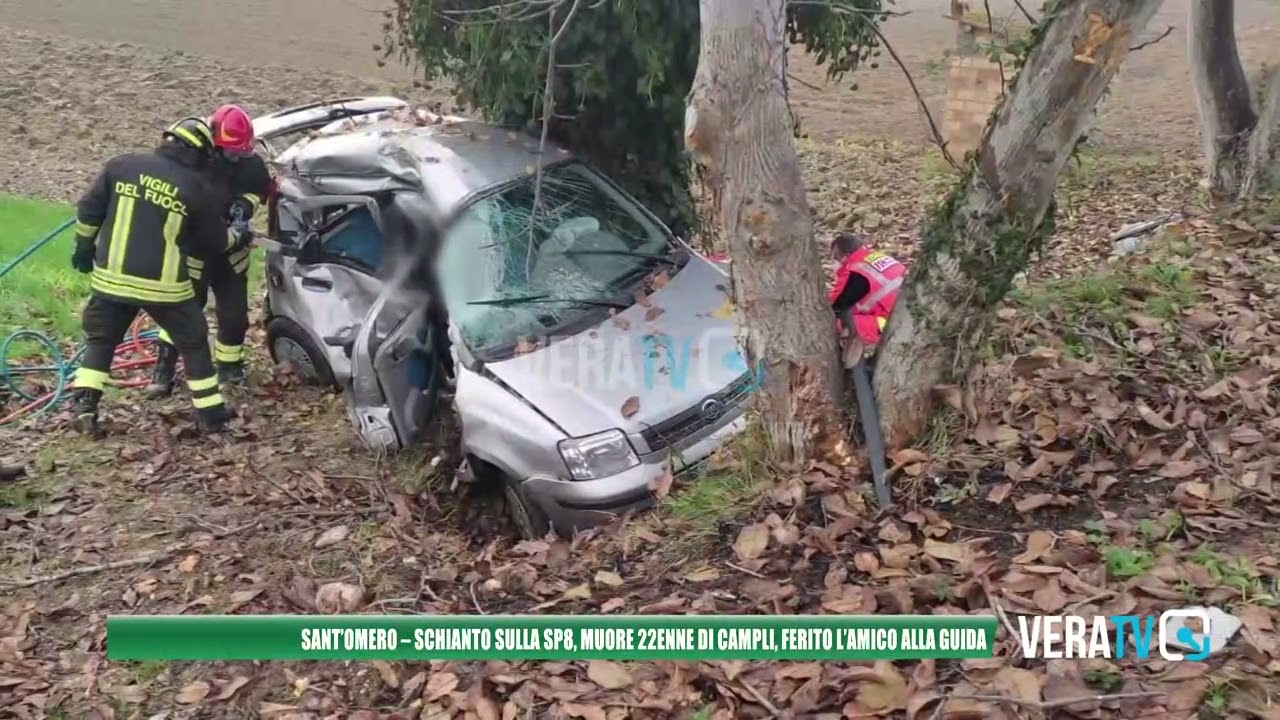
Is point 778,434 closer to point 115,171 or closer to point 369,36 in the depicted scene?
point 115,171

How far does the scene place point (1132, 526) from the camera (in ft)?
11.2

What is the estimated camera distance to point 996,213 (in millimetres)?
3529

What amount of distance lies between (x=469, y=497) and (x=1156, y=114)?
1133cm

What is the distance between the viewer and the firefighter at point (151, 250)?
5.72 metres

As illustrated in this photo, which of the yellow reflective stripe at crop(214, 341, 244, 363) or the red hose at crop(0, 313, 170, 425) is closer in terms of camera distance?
the red hose at crop(0, 313, 170, 425)

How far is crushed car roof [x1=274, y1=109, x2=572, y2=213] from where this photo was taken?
5.79m

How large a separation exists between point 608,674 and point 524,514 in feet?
5.07

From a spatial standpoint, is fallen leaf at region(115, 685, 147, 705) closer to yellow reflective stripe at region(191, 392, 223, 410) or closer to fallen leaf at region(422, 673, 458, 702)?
fallen leaf at region(422, 673, 458, 702)

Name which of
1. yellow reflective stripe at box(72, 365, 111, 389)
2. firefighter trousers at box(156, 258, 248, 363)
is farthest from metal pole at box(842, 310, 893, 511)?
yellow reflective stripe at box(72, 365, 111, 389)

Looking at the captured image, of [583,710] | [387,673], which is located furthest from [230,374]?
[583,710]

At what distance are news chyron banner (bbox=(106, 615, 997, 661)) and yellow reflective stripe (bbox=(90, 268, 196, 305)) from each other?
126 inches

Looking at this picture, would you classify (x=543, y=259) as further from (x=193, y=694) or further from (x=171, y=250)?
(x=193, y=694)

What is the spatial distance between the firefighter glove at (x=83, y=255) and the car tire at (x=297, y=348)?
3.73 feet

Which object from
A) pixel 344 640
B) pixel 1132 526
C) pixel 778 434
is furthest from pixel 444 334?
pixel 1132 526
